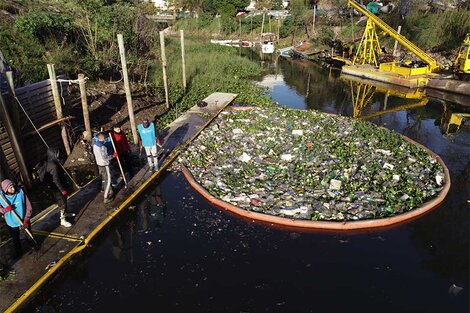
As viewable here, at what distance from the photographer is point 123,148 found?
9375 mm

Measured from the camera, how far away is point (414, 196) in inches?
347

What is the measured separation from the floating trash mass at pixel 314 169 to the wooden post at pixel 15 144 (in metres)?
4.28

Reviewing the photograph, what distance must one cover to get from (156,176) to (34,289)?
4.59m

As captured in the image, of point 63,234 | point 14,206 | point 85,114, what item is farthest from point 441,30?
point 14,206

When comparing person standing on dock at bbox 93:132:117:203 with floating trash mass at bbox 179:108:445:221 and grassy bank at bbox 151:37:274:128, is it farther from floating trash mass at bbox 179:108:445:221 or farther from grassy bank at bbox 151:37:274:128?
grassy bank at bbox 151:37:274:128

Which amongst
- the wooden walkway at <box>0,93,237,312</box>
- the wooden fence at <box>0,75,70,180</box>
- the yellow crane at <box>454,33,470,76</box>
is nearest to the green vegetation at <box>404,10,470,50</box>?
the yellow crane at <box>454,33,470,76</box>

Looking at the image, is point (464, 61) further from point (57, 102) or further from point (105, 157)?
point (57, 102)

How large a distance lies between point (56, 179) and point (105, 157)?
1.09m

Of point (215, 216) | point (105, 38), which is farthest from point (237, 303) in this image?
point (105, 38)

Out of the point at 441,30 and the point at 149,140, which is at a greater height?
the point at 441,30

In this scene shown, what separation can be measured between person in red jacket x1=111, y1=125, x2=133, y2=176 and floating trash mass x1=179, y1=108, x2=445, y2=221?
1.78m

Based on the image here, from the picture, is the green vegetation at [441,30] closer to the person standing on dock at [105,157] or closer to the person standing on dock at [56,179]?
the person standing on dock at [105,157]

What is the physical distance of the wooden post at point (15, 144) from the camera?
8578mm

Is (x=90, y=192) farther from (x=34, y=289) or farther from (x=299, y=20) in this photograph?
(x=299, y=20)
